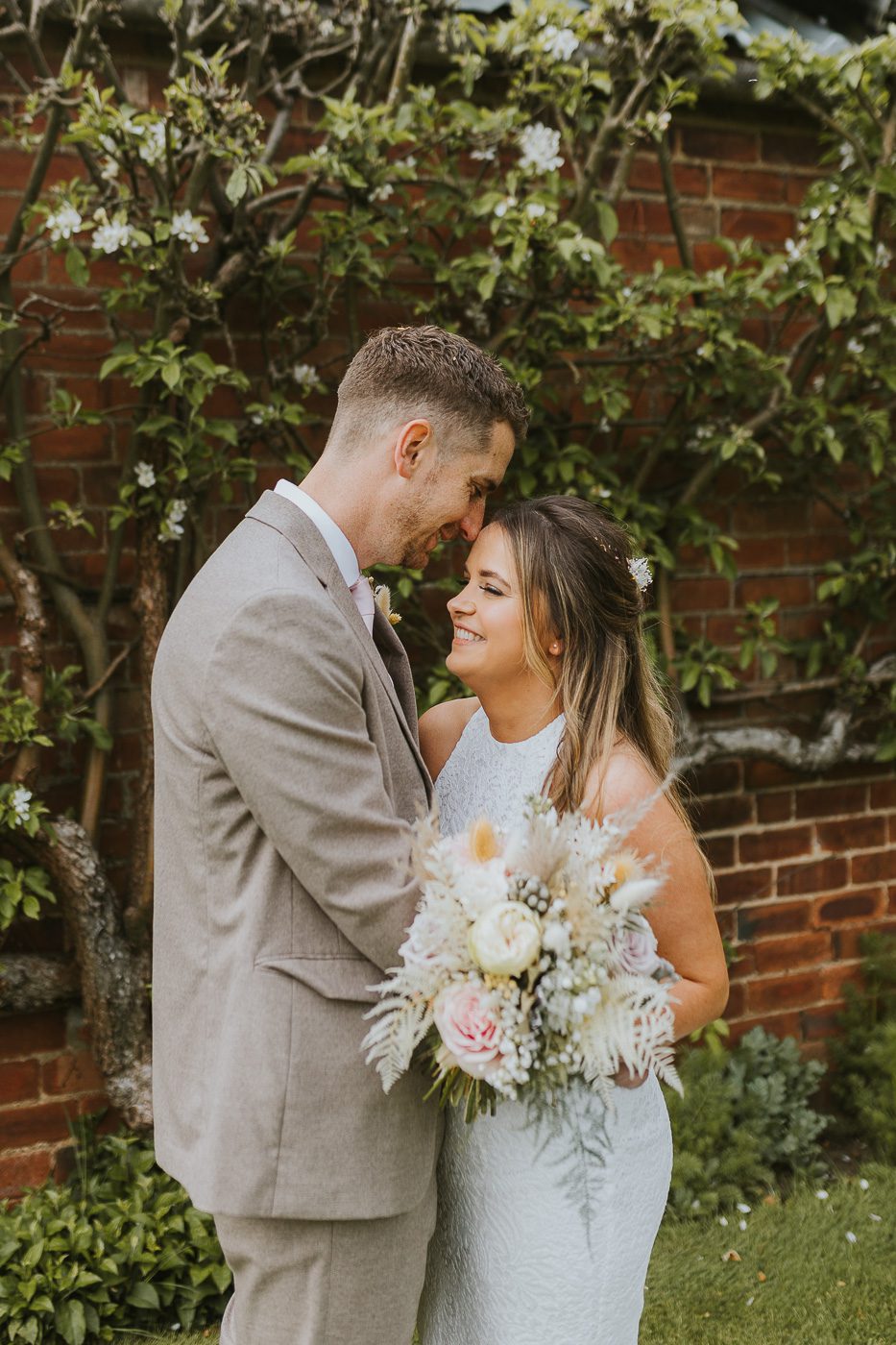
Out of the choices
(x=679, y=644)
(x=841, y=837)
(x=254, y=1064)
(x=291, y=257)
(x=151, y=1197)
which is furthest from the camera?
(x=841, y=837)

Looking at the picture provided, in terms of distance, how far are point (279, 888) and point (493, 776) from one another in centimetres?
62

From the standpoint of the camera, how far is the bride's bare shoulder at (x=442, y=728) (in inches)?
96.0

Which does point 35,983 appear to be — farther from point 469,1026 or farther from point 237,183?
point 237,183

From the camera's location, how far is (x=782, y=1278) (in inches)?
121

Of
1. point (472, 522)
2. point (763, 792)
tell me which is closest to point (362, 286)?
point (472, 522)

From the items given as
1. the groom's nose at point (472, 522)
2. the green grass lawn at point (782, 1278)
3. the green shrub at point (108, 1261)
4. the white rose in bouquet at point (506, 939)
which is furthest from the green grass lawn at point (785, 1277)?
the groom's nose at point (472, 522)

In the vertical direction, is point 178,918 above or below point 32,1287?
above

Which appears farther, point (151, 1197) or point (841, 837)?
point (841, 837)

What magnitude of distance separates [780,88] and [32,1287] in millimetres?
3660

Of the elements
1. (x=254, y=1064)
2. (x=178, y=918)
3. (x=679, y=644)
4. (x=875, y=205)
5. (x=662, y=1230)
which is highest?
(x=875, y=205)

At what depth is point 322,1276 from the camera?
1729mm

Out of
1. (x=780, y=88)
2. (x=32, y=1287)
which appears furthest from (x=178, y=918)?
(x=780, y=88)

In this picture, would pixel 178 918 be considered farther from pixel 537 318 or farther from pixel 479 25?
pixel 479 25

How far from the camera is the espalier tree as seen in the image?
2830mm
